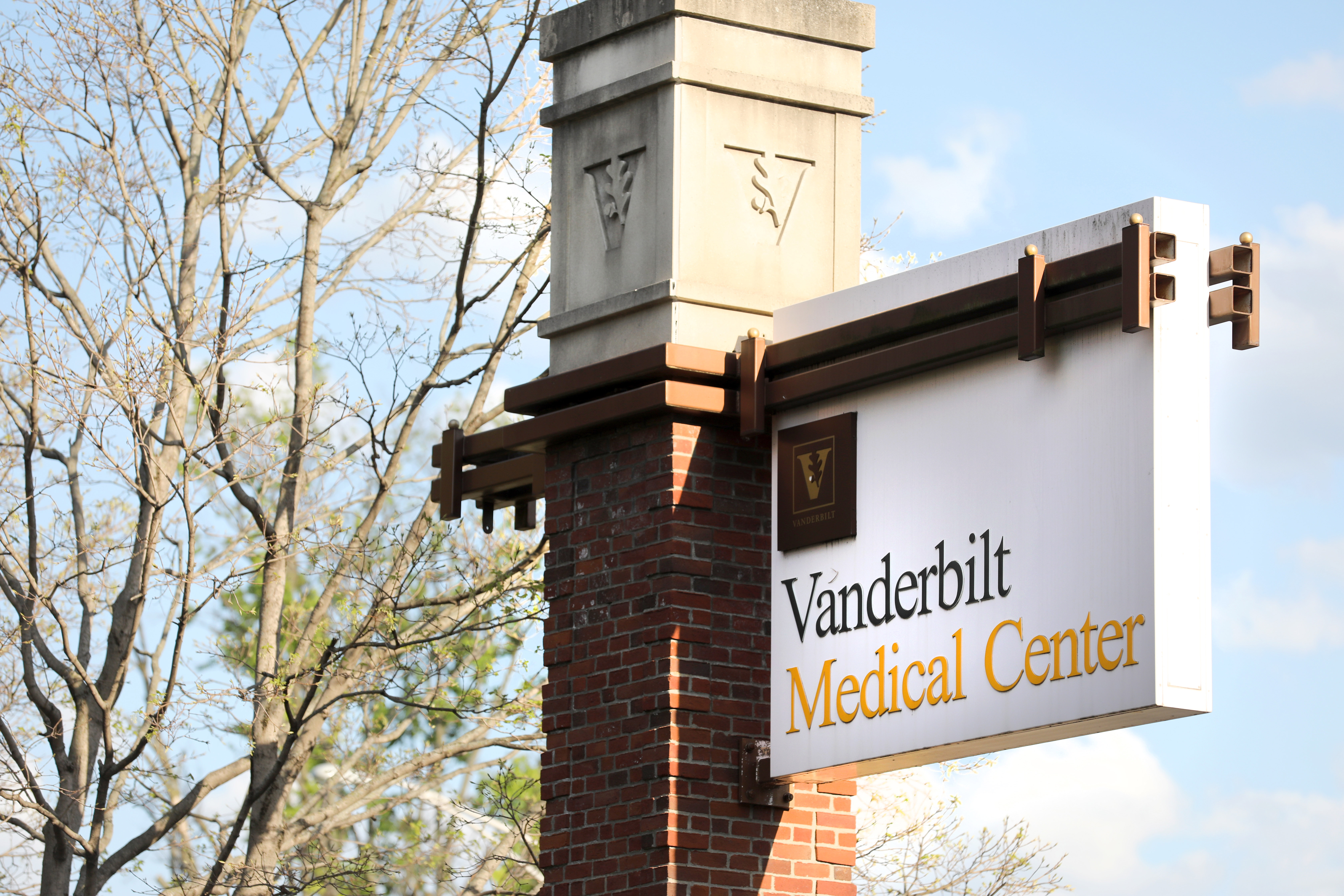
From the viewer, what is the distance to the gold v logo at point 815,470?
912cm

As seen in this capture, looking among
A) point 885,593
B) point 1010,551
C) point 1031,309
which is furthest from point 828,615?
point 1031,309

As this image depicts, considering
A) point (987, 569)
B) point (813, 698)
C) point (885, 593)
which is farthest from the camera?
point (813, 698)

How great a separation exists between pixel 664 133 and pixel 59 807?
8.34 m

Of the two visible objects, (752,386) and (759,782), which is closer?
(759,782)

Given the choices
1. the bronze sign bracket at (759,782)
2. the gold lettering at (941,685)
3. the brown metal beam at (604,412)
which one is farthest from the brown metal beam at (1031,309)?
the bronze sign bracket at (759,782)

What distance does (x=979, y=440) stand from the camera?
27.6ft

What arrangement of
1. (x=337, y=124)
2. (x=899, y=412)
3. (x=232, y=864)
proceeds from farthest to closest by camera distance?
(x=337, y=124) < (x=232, y=864) < (x=899, y=412)

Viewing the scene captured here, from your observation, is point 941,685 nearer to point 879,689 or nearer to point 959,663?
point 959,663

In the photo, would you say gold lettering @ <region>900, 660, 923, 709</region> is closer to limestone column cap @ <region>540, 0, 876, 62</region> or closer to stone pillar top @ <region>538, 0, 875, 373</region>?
stone pillar top @ <region>538, 0, 875, 373</region>

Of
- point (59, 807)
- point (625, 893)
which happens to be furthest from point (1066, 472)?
point (59, 807)

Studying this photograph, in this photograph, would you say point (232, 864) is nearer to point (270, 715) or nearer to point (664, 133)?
point (270, 715)

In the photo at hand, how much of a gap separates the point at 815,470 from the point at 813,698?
41.4 inches

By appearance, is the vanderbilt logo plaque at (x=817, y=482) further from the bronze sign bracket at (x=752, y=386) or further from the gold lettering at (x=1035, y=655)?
the gold lettering at (x=1035, y=655)

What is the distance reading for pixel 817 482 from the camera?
30.0 ft
